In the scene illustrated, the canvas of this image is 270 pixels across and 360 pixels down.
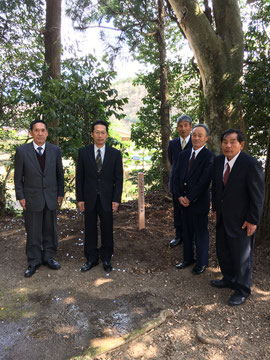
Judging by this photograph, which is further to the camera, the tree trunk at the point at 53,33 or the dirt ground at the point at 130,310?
the tree trunk at the point at 53,33

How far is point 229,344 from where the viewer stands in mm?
2539

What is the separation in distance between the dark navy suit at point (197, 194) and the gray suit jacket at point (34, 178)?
5.45 feet

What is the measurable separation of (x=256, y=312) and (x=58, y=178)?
9.44 ft

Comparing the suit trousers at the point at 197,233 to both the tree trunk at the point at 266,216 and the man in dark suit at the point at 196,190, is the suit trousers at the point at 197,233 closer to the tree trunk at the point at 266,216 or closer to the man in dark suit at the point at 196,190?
the man in dark suit at the point at 196,190

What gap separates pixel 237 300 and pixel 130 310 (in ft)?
3.78

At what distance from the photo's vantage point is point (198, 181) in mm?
3562

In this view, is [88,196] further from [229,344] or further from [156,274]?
[229,344]

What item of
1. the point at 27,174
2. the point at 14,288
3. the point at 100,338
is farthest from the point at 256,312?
the point at 27,174

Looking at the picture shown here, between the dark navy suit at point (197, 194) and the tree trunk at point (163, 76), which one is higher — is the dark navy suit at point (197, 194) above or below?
below

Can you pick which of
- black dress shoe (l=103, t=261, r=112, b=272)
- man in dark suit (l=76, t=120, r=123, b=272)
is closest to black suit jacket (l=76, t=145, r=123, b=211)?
man in dark suit (l=76, t=120, r=123, b=272)

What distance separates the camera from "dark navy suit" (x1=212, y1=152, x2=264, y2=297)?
287 centimetres

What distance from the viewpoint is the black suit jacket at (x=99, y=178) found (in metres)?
3.78

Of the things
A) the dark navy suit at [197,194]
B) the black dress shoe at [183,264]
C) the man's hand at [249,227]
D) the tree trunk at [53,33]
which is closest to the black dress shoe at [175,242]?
the black dress shoe at [183,264]

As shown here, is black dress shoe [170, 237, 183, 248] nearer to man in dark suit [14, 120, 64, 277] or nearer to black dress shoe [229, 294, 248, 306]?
black dress shoe [229, 294, 248, 306]
